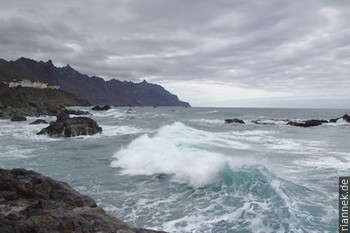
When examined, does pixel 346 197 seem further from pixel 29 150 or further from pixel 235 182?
pixel 29 150

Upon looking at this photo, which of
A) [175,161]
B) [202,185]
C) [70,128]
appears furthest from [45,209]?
[70,128]

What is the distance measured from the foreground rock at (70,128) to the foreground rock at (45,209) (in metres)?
21.5

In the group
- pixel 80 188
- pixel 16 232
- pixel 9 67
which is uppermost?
pixel 9 67

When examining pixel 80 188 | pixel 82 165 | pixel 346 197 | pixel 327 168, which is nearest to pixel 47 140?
pixel 82 165

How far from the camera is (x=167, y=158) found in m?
17.0

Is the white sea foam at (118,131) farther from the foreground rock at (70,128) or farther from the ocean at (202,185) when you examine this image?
the ocean at (202,185)

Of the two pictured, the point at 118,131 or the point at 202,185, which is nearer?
the point at 202,185

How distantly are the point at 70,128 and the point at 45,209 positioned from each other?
83.4ft

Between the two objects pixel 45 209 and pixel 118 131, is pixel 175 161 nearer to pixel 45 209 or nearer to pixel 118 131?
pixel 45 209

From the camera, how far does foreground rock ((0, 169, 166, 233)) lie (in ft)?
19.4

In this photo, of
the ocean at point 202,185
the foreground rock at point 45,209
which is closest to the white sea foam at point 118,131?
the ocean at point 202,185

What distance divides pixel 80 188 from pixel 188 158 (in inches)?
208

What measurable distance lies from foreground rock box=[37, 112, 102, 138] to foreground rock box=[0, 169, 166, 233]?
21481 millimetres

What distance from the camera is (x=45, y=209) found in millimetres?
6676
